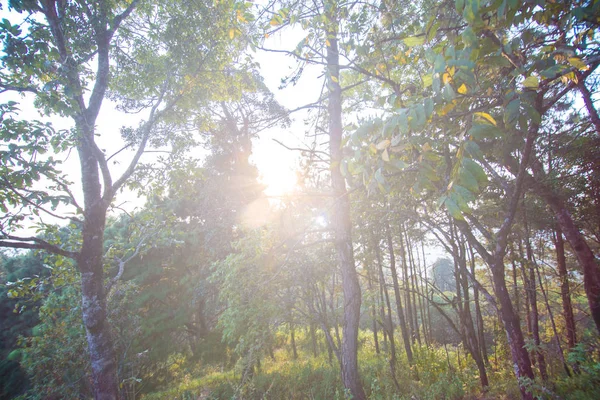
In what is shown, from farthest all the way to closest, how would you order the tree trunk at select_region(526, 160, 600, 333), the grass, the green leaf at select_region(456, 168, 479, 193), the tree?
the grass, the tree trunk at select_region(526, 160, 600, 333), the tree, the green leaf at select_region(456, 168, 479, 193)

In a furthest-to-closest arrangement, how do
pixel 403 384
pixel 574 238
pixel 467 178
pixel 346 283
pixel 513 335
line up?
pixel 403 384
pixel 574 238
pixel 346 283
pixel 513 335
pixel 467 178

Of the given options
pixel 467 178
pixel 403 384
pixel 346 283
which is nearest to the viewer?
pixel 467 178

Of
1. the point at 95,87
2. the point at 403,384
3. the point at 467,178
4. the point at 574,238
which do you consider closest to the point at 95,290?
the point at 95,87

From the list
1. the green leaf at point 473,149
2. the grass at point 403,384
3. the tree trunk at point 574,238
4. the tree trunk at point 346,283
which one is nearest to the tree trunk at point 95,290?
the grass at point 403,384

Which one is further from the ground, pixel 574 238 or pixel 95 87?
pixel 95 87

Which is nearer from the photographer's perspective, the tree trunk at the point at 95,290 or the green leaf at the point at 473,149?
the green leaf at the point at 473,149

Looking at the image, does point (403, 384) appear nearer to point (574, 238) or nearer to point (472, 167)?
point (574, 238)

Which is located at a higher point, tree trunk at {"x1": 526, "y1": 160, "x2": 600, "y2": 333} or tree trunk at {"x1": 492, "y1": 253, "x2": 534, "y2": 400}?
tree trunk at {"x1": 526, "y1": 160, "x2": 600, "y2": 333}

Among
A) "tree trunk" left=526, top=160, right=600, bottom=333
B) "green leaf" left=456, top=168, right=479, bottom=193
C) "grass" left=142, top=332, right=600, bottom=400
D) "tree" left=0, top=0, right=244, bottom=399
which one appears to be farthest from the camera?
"grass" left=142, top=332, right=600, bottom=400

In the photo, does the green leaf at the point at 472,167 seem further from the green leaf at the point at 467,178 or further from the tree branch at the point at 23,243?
the tree branch at the point at 23,243

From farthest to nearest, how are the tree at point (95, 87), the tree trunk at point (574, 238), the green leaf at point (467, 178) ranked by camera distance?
the tree trunk at point (574, 238), the tree at point (95, 87), the green leaf at point (467, 178)

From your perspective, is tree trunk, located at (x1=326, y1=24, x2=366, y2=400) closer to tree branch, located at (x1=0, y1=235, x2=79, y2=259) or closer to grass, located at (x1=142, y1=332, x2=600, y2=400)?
grass, located at (x1=142, y1=332, x2=600, y2=400)

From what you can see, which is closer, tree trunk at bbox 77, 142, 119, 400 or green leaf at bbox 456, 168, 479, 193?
green leaf at bbox 456, 168, 479, 193

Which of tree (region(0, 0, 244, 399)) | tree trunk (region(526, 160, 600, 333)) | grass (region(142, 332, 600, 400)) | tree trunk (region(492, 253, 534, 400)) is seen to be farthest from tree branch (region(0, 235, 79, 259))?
tree trunk (region(526, 160, 600, 333))
